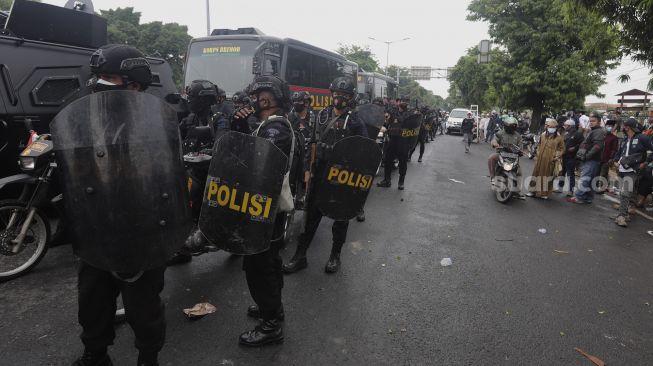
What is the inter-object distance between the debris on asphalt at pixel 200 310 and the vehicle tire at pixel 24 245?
1.64 meters

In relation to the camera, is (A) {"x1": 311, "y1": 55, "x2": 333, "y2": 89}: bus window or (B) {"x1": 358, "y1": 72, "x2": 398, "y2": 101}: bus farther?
(B) {"x1": 358, "y1": 72, "x2": 398, "y2": 101}: bus

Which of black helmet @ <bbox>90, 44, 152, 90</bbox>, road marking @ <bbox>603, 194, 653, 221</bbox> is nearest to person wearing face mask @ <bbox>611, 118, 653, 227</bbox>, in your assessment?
road marking @ <bbox>603, 194, 653, 221</bbox>

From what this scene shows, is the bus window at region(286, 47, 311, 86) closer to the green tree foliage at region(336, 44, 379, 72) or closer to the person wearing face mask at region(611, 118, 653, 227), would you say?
the person wearing face mask at region(611, 118, 653, 227)

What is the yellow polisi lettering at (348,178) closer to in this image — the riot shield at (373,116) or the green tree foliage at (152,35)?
the riot shield at (373,116)

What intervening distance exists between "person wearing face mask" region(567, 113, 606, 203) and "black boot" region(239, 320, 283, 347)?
25.1 ft

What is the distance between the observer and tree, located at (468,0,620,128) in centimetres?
1908

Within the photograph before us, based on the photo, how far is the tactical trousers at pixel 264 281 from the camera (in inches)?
105

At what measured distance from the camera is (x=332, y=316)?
3213mm

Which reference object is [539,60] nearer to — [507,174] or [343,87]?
[507,174]

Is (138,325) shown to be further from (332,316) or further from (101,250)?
(332,316)

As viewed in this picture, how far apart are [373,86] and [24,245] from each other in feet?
67.3

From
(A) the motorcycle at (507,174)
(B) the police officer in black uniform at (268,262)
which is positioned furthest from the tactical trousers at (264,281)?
(A) the motorcycle at (507,174)

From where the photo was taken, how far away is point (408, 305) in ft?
11.4

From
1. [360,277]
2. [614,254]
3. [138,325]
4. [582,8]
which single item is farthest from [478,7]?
[138,325]
